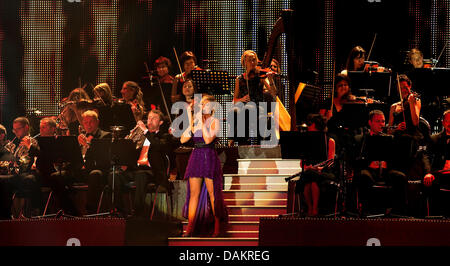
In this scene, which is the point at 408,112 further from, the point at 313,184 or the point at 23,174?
the point at 23,174

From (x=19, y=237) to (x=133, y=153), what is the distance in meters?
1.51

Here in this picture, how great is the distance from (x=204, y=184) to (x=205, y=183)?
0.05 metres

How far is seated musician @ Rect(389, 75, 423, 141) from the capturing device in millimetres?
8109

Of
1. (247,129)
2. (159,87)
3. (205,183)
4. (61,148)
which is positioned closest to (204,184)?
(205,183)

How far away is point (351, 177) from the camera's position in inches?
307

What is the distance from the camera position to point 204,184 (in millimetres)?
7527

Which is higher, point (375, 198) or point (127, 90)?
point (127, 90)

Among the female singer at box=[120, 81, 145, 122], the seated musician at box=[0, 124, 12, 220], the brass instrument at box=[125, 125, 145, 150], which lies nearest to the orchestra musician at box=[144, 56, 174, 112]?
the female singer at box=[120, 81, 145, 122]

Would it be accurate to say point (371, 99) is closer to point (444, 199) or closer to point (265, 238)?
point (444, 199)

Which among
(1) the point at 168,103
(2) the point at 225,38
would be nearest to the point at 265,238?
(1) the point at 168,103

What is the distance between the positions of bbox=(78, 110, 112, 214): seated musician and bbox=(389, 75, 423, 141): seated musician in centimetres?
350

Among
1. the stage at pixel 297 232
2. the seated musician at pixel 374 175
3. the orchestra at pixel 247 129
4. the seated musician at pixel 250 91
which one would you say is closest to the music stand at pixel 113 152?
the orchestra at pixel 247 129

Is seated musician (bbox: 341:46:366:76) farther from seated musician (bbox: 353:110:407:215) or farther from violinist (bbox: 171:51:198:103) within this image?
violinist (bbox: 171:51:198:103)
